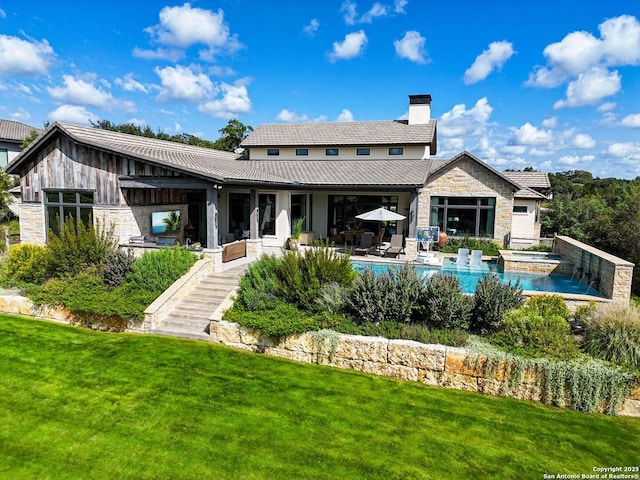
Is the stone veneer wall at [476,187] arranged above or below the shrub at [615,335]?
above

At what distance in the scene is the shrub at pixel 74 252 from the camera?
12.9 meters

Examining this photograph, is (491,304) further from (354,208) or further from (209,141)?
(209,141)

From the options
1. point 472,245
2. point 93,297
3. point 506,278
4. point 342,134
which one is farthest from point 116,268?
point 472,245

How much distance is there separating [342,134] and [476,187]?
29.0 feet

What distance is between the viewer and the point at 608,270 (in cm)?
1245

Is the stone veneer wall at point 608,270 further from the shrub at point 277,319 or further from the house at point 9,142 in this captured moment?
the house at point 9,142

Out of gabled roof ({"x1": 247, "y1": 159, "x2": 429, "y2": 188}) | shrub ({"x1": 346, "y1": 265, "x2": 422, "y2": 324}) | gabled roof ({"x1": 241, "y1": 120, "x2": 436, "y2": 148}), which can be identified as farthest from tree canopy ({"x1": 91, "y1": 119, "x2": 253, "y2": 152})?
shrub ({"x1": 346, "y1": 265, "x2": 422, "y2": 324})

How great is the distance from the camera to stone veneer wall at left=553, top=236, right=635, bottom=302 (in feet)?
38.7

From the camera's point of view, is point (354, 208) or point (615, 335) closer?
point (615, 335)

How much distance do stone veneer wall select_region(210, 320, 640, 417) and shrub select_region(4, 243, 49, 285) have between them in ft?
24.1

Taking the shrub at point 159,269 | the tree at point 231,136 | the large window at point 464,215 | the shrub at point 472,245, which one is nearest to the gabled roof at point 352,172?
the large window at point 464,215

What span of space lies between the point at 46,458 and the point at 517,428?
7.52 m

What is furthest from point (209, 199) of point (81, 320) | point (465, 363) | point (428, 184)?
point (428, 184)

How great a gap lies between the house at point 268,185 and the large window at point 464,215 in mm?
54
